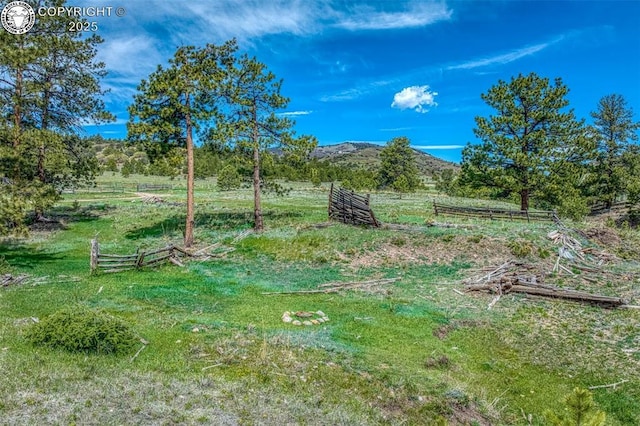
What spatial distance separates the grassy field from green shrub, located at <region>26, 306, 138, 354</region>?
0.95 ft

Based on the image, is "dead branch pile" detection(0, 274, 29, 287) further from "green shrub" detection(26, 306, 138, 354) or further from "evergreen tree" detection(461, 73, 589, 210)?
"evergreen tree" detection(461, 73, 589, 210)

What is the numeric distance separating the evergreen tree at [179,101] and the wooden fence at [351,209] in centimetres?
941

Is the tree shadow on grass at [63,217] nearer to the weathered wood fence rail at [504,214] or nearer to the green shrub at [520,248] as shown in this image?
the weathered wood fence rail at [504,214]

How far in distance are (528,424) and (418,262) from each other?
38.3ft

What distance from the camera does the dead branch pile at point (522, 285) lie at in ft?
47.1

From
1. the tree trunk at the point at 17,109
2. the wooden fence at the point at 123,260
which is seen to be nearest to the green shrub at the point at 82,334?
the wooden fence at the point at 123,260

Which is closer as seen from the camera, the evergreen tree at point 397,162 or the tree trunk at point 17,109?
the tree trunk at point 17,109

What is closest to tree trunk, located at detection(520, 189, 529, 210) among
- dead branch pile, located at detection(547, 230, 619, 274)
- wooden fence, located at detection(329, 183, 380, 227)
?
dead branch pile, located at detection(547, 230, 619, 274)

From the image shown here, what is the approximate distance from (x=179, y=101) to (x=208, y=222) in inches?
407

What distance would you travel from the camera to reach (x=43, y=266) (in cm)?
1892

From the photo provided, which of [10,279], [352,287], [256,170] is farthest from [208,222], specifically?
[352,287]

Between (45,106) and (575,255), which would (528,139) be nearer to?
(575,255)

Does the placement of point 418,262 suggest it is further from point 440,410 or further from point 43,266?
point 43,266

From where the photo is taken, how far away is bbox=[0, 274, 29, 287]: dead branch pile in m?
15.4
